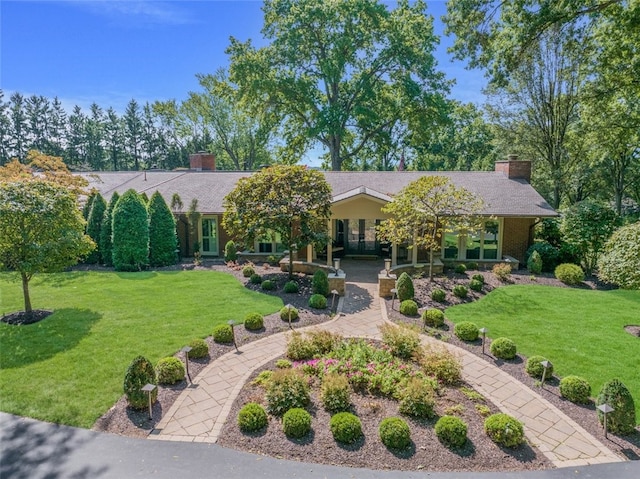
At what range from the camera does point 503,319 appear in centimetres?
1118

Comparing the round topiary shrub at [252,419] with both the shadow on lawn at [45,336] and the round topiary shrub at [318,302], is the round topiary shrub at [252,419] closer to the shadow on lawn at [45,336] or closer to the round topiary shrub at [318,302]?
the shadow on lawn at [45,336]

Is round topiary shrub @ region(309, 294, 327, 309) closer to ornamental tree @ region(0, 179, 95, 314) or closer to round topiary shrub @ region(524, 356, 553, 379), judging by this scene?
round topiary shrub @ region(524, 356, 553, 379)

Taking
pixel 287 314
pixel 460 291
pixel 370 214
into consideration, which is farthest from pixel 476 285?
pixel 287 314

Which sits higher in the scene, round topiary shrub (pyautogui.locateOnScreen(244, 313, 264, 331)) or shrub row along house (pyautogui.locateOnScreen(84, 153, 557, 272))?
shrub row along house (pyautogui.locateOnScreen(84, 153, 557, 272))

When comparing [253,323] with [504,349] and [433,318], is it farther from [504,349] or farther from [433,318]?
[504,349]

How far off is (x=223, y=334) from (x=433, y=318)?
5845mm

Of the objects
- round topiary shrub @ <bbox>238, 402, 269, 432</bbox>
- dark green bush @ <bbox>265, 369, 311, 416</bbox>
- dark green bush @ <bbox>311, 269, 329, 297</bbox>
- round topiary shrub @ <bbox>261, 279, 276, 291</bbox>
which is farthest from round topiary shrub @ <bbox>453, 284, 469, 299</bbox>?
round topiary shrub @ <bbox>238, 402, 269, 432</bbox>

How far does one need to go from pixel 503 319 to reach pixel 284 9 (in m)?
27.7

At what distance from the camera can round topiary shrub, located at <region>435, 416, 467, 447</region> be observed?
5711 mm

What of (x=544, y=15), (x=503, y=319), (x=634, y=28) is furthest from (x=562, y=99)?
(x=503, y=319)

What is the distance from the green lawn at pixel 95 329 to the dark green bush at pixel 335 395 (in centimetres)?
393

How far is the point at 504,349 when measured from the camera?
8.70 m

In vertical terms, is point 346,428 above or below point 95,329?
below

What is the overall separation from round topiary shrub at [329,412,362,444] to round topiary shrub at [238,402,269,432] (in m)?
1.14
